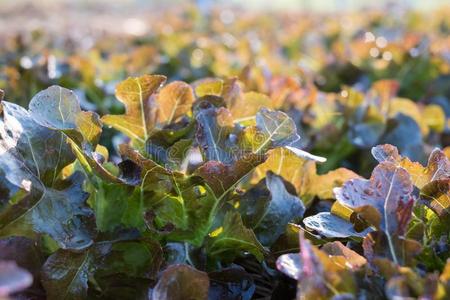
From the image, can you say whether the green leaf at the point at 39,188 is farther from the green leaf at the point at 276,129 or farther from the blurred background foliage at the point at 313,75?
the blurred background foliage at the point at 313,75

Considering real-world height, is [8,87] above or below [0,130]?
below

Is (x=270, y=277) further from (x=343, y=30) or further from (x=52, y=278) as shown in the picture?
(x=343, y=30)

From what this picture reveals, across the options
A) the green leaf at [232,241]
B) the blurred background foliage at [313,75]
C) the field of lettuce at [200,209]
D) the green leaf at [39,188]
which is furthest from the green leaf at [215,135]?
the blurred background foliage at [313,75]

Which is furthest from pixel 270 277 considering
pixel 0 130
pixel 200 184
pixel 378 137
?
pixel 378 137

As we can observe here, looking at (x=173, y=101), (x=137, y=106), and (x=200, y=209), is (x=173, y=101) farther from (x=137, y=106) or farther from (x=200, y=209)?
(x=200, y=209)

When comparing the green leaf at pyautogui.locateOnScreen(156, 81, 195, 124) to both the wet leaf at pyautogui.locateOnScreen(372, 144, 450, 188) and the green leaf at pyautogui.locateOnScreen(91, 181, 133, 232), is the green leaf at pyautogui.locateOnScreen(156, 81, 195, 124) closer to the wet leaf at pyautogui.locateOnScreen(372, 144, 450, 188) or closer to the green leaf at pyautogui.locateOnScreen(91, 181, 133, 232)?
the green leaf at pyautogui.locateOnScreen(91, 181, 133, 232)

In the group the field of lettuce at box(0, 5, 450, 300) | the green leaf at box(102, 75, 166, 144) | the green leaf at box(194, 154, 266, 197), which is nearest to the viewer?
the field of lettuce at box(0, 5, 450, 300)

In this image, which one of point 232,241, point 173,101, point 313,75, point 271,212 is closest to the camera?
point 232,241

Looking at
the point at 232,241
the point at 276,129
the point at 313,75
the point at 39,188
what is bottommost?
the point at 313,75

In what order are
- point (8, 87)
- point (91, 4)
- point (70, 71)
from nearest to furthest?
point (8, 87) → point (70, 71) → point (91, 4)

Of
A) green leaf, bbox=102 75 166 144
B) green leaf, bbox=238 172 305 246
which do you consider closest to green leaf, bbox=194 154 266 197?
green leaf, bbox=238 172 305 246

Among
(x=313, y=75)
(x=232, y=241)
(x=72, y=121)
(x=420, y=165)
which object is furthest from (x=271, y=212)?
(x=313, y=75)
